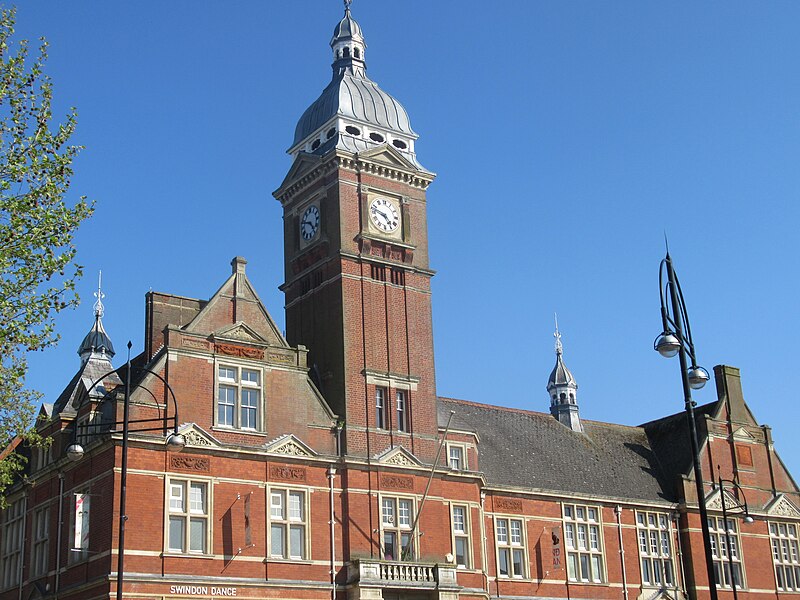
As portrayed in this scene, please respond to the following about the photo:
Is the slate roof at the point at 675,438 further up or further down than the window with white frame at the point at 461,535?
further up

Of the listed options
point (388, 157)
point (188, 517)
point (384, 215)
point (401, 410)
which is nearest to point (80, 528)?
point (188, 517)

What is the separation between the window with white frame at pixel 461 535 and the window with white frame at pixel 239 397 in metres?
9.22

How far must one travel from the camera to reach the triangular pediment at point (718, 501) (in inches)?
2125

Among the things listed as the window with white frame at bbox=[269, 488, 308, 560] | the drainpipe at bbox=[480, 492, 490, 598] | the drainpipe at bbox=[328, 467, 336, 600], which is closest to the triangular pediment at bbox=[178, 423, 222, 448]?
the window with white frame at bbox=[269, 488, 308, 560]

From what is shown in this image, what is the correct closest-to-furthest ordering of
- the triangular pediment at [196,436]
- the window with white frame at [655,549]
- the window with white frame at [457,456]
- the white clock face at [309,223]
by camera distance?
the triangular pediment at [196,436] → the window with white frame at [457,456] → the white clock face at [309,223] → the window with white frame at [655,549]

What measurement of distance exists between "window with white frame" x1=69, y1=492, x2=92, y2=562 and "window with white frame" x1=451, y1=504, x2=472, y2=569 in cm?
1409

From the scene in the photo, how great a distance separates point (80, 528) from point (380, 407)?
40.6ft

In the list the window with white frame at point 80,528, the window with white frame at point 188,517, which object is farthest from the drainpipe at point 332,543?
the window with white frame at point 80,528

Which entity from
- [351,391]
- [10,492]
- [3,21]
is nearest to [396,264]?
[351,391]

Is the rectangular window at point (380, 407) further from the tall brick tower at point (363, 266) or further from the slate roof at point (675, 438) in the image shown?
the slate roof at point (675, 438)

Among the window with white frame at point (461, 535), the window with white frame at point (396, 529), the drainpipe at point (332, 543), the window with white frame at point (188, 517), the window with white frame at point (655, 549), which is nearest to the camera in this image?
the window with white frame at point (188, 517)

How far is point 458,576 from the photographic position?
140ft

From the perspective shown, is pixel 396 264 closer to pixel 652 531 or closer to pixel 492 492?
pixel 492 492

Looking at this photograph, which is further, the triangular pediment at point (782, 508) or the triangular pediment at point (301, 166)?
the triangular pediment at point (782, 508)
